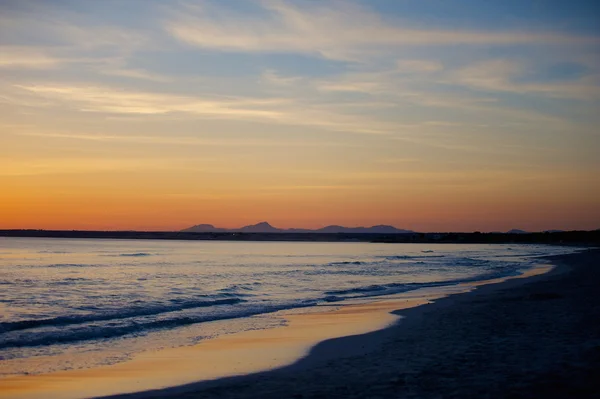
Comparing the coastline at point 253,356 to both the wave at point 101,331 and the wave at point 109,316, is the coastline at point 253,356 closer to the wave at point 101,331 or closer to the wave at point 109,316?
Answer: the wave at point 101,331

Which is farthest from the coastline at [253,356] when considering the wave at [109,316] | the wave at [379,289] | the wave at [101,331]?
the wave at [379,289]

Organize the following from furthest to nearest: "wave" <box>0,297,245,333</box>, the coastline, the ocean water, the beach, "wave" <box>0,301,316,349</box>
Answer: "wave" <box>0,297,245,333</box>
"wave" <box>0,301,316,349</box>
the ocean water
the coastline
the beach

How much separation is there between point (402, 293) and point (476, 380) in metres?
19.4

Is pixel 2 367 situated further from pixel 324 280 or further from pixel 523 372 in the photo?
pixel 324 280

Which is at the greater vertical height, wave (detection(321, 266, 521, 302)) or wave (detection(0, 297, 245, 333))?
wave (detection(0, 297, 245, 333))

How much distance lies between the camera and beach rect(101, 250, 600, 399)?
883 cm

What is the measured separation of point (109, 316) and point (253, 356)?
27.4 ft

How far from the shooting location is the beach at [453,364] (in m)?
8.83

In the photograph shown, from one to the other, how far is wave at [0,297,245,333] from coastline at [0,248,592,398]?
4935mm

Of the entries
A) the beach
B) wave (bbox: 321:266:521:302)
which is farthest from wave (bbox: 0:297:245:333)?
the beach

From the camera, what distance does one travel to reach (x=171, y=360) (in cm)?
1245

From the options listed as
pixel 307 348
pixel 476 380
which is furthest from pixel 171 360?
pixel 476 380

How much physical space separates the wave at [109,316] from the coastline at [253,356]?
4.93 m

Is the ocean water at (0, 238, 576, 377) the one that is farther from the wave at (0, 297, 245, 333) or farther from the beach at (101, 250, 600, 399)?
the beach at (101, 250, 600, 399)
